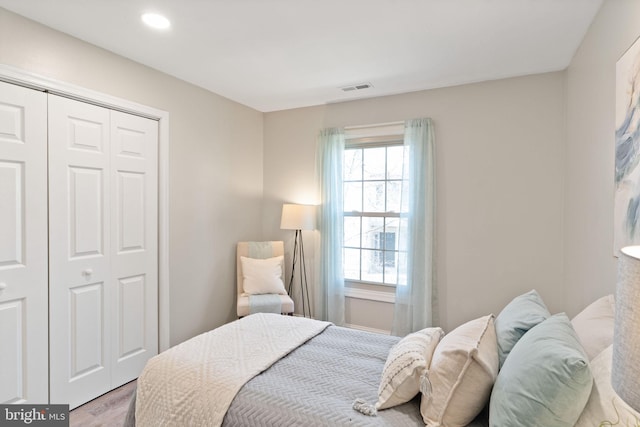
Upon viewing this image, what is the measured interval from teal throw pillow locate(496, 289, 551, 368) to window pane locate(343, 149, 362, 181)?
236 cm

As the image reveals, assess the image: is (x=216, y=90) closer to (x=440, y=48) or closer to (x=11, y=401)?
(x=440, y=48)

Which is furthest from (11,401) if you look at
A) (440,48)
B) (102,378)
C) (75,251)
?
(440,48)

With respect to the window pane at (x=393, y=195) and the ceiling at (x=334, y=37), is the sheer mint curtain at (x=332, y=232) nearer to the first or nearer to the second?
the window pane at (x=393, y=195)

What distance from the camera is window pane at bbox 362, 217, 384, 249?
148 inches

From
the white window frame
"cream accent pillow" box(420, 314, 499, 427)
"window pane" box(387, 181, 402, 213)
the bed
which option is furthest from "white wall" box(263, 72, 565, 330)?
"cream accent pillow" box(420, 314, 499, 427)

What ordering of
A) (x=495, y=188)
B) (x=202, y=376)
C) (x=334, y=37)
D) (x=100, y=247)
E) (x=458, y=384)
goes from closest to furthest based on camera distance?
(x=458, y=384)
(x=202, y=376)
(x=334, y=37)
(x=100, y=247)
(x=495, y=188)

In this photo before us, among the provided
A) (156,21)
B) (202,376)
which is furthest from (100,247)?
(156,21)

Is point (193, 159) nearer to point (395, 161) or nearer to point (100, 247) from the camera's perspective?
point (100, 247)

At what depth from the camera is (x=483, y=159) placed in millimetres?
3213

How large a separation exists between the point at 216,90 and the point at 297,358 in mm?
2684

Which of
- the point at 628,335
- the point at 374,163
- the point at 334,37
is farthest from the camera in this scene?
the point at 374,163

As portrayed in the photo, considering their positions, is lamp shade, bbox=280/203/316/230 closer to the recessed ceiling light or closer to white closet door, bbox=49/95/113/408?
white closet door, bbox=49/95/113/408

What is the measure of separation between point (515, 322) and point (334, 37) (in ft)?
6.59

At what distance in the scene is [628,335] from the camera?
68 centimetres
